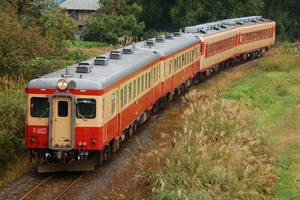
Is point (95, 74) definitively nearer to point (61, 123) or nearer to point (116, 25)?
point (61, 123)

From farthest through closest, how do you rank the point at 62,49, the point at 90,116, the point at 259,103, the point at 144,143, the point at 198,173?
1. the point at 62,49
2. the point at 259,103
3. the point at 144,143
4. the point at 90,116
5. the point at 198,173

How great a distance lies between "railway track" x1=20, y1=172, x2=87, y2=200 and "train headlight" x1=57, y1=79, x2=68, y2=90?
93.5 inches

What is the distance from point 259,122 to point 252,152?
5.85 metres

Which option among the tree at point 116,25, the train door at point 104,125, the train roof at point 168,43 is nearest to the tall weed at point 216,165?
the train door at point 104,125

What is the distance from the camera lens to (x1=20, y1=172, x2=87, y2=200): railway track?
13858mm

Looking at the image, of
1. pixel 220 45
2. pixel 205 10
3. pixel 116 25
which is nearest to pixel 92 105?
pixel 220 45

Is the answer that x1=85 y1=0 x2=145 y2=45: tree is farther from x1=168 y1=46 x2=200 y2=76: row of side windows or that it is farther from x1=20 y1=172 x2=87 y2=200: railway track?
x1=20 y1=172 x2=87 y2=200: railway track

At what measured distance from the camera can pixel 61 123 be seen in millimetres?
14719

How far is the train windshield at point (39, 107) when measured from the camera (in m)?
14.8

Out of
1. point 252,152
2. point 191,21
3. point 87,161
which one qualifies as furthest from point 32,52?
point 191,21

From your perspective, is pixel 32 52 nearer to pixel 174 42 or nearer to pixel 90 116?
pixel 174 42

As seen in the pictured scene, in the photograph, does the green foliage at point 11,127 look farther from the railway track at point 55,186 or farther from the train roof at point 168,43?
the train roof at point 168,43

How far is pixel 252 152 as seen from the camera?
16797 mm

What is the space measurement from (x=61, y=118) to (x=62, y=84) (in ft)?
2.78
